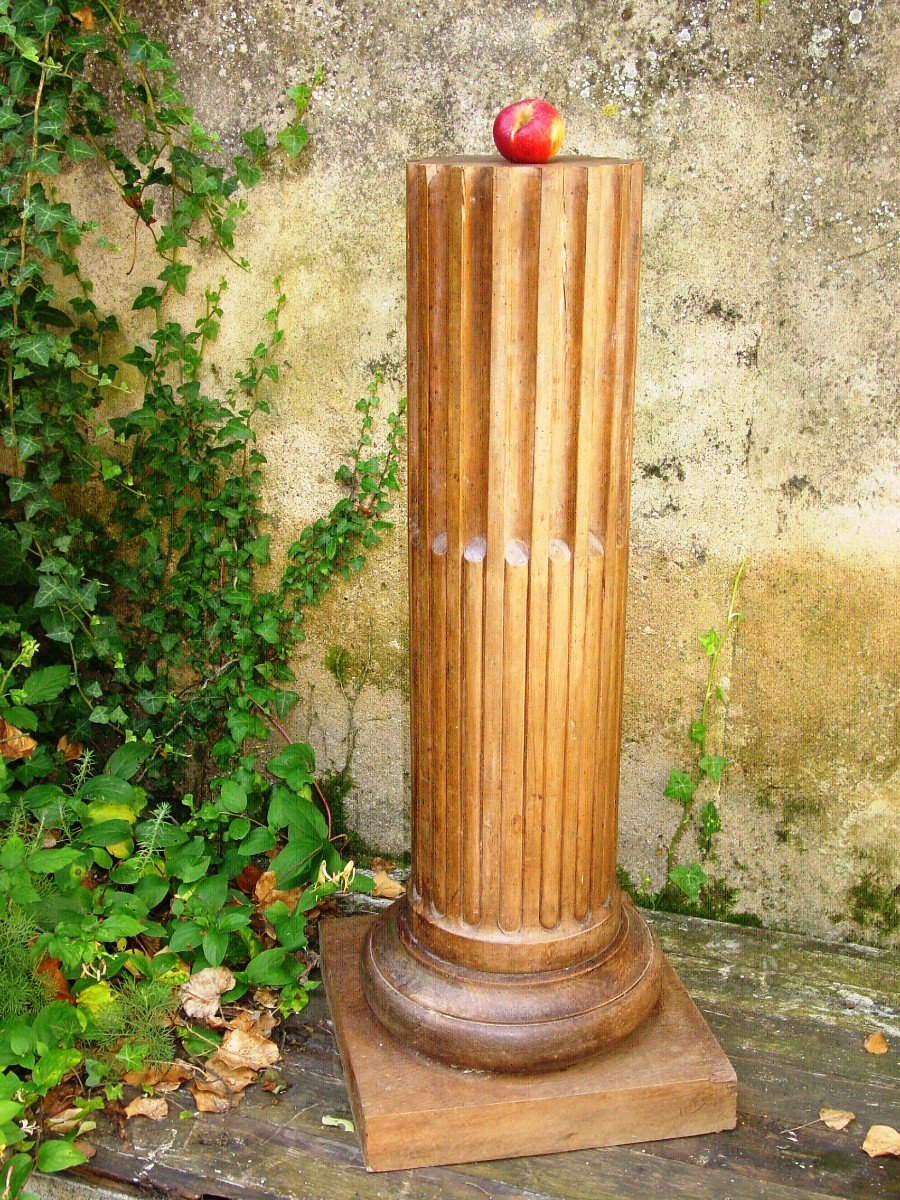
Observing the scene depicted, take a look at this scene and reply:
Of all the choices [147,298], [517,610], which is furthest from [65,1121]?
[147,298]

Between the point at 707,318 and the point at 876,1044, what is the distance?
1.95 metres

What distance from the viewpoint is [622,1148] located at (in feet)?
8.98

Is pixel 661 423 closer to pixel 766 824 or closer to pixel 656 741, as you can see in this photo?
pixel 656 741

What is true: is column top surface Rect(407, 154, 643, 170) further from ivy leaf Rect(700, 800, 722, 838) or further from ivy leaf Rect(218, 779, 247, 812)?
ivy leaf Rect(700, 800, 722, 838)

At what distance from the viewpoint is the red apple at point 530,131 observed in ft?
7.84

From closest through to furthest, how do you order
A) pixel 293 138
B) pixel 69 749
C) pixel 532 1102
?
pixel 532 1102 → pixel 293 138 → pixel 69 749

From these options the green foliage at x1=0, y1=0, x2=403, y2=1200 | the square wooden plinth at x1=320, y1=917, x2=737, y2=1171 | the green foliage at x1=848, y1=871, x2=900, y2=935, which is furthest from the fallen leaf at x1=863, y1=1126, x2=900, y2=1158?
the green foliage at x1=0, y1=0, x2=403, y2=1200

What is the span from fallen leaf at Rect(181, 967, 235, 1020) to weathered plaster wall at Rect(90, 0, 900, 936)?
107 cm

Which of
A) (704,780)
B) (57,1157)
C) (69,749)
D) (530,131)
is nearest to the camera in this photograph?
(530,131)

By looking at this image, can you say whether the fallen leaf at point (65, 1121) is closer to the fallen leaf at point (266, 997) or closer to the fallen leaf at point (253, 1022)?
the fallen leaf at point (253, 1022)

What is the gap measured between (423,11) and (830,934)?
2.86m

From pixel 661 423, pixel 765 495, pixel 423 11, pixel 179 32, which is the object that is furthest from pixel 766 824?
pixel 179 32

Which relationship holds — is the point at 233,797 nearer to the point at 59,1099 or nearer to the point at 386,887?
the point at 386,887

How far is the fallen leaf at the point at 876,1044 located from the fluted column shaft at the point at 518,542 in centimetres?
79
